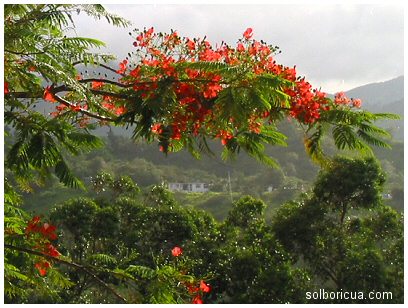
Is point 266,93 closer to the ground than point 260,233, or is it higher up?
higher up

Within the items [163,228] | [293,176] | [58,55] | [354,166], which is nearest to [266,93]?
[58,55]

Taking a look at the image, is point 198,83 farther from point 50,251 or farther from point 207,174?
point 207,174

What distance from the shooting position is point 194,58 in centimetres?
362

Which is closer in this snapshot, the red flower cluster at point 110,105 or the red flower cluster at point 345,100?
the red flower cluster at point 345,100

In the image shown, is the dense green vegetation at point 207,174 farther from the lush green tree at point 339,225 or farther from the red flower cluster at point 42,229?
the red flower cluster at point 42,229

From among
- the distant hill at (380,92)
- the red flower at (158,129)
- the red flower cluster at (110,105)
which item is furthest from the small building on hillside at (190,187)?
the distant hill at (380,92)

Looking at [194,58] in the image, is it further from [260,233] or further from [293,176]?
[293,176]

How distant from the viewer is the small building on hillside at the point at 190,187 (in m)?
46.4

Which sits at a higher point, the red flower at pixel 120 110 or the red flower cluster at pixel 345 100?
the red flower at pixel 120 110

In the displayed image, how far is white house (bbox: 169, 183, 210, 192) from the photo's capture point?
46438 millimetres

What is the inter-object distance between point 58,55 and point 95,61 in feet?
1.26

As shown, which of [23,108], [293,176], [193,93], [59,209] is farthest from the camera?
[293,176]

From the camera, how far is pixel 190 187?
48.0m

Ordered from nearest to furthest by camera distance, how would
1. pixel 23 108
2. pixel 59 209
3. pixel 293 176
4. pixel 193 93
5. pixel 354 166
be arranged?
pixel 193 93, pixel 23 108, pixel 354 166, pixel 59 209, pixel 293 176
